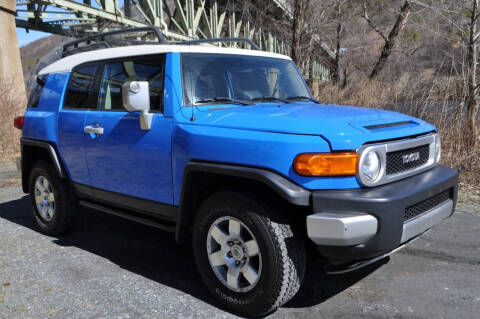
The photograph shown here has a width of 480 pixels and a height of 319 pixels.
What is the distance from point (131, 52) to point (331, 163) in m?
2.15

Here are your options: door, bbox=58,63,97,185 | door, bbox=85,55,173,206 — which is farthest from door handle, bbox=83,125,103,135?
door, bbox=58,63,97,185

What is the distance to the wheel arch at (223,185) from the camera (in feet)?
8.72

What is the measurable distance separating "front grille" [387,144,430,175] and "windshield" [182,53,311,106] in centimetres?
130

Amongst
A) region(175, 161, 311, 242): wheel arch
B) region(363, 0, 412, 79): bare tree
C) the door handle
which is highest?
region(363, 0, 412, 79): bare tree

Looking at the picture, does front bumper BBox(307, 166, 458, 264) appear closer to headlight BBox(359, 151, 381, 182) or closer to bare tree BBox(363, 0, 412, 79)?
headlight BBox(359, 151, 381, 182)

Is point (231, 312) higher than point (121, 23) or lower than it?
lower

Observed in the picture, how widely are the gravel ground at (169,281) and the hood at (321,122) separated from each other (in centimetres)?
122

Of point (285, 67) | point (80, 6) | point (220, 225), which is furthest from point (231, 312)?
point (80, 6)

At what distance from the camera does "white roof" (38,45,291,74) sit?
3580 millimetres

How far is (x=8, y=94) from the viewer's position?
35.2ft

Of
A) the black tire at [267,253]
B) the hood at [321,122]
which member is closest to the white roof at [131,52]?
the hood at [321,122]

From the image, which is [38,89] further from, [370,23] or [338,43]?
[370,23]

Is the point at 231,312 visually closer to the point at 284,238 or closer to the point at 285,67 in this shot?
the point at 284,238

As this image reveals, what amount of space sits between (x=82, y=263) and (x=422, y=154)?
308 cm
